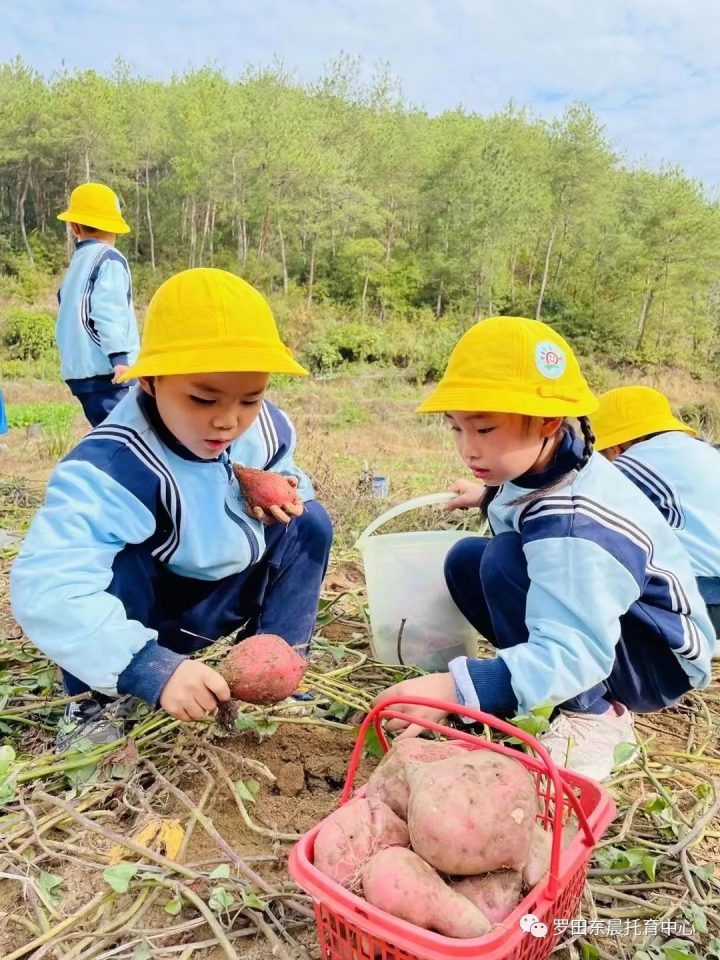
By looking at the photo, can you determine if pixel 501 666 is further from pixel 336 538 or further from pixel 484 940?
pixel 336 538

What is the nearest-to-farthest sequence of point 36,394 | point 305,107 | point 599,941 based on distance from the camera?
point 599,941 < point 36,394 < point 305,107

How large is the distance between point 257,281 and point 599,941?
26.9 m

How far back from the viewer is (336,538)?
12.4 feet

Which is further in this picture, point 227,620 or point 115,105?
point 115,105

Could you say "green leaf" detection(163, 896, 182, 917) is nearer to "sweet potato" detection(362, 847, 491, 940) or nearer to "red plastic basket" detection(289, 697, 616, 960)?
"red plastic basket" detection(289, 697, 616, 960)

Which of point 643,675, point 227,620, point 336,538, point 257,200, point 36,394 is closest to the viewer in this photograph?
point 643,675

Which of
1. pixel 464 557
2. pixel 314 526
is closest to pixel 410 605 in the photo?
pixel 464 557

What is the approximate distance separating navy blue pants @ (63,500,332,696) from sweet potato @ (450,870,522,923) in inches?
39.2

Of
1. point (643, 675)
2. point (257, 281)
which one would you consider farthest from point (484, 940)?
point (257, 281)

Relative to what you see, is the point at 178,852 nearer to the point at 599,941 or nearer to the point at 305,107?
the point at 599,941

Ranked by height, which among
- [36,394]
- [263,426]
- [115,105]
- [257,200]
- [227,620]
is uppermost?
[115,105]

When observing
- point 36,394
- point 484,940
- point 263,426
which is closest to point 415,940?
point 484,940

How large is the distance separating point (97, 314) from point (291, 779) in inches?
116

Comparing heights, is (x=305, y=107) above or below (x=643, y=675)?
above
